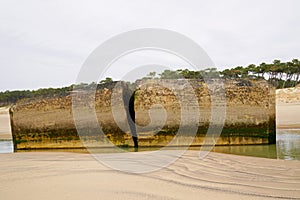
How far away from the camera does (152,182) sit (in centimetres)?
223

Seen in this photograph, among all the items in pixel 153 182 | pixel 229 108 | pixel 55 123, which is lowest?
pixel 153 182

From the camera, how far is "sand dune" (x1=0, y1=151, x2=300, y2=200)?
190 cm

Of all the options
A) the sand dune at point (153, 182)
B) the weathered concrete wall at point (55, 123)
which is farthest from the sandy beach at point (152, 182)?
the weathered concrete wall at point (55, 123)

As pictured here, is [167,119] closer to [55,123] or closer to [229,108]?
[229,108]

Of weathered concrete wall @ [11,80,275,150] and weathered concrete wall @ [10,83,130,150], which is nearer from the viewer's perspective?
weathered concrete wall @ [11,80,275,150]

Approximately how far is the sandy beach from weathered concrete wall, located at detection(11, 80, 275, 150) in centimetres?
267

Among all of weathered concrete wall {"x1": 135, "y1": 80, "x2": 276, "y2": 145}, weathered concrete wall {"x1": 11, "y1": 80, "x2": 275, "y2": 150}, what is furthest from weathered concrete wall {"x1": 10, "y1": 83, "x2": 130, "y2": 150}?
weathered concrete wall {"x1": 135, "y1": 80, "x2": 276, "y2": 145}

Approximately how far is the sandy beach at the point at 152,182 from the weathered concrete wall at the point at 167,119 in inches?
105

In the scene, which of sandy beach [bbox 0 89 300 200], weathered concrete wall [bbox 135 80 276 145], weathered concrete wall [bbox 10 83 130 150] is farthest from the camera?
weathered concrete wall [bbox 10 83 130 150]

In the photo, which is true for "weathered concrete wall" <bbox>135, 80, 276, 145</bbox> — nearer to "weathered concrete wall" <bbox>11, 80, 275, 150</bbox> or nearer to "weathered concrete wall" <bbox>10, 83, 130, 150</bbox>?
"weathered concrete wall" <bbox>11, 80, 275, 150</bbox>

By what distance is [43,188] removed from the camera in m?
2.06

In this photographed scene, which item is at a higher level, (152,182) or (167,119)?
(167,119)

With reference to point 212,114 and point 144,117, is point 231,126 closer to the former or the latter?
point 212,114

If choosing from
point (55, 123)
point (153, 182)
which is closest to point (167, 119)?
point (55, 123)
